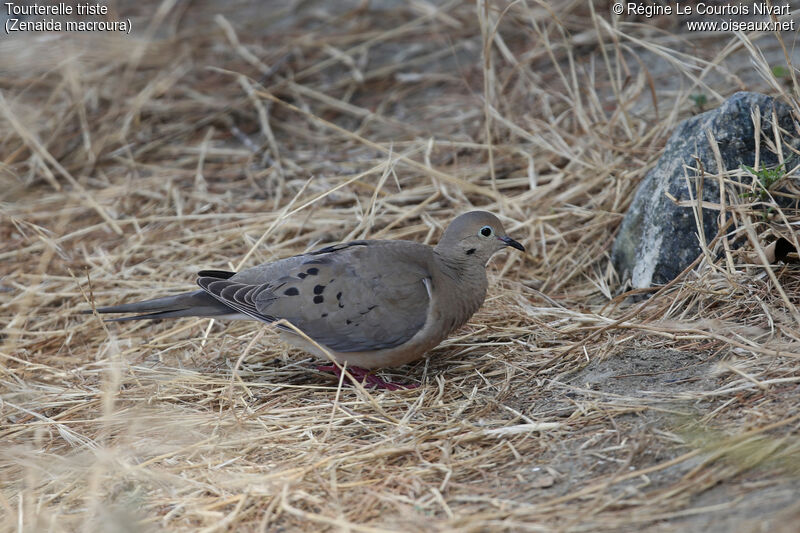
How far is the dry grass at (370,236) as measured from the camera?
249 centimetres

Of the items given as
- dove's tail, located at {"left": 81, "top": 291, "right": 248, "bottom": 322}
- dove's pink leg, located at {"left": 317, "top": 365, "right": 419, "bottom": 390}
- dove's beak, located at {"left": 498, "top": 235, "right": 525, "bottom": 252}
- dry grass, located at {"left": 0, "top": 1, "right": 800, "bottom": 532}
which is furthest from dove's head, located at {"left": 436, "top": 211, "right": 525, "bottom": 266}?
dove's tail, located at {"left": 81, "top": 291, "right": 248, "bottom": 322}

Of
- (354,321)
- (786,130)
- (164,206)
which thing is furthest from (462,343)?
(164,206)

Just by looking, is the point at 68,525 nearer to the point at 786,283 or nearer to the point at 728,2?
the point at 786,283

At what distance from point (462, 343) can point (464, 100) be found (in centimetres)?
278

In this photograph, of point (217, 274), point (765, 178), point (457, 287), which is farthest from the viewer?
point (217, 274)

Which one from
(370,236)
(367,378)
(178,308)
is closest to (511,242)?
(367,378)

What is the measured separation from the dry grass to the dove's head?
1.21 feet

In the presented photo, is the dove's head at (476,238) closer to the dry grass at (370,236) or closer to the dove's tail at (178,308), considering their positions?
the dry grass at (370,236)

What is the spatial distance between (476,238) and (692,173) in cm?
105

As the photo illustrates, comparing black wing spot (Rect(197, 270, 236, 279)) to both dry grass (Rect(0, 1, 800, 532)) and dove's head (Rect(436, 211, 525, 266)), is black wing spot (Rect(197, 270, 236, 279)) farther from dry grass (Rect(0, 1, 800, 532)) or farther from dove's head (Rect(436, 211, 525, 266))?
dove's head (Rect(436, 211, 525, 266))

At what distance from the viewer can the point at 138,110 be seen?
240 inches

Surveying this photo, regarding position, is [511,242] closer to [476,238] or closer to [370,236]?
[476,238]

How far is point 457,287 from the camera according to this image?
3592 mm

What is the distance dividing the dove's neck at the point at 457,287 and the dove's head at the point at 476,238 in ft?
0.10
